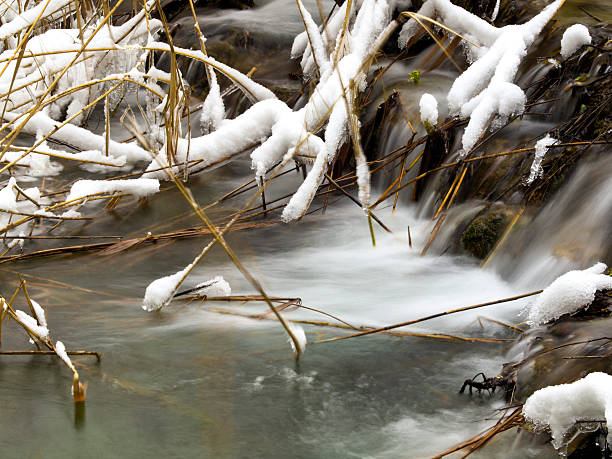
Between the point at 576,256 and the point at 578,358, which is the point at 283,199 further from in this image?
the point at 578,358

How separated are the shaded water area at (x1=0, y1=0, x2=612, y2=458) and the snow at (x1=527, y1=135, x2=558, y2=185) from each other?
0.16 metres

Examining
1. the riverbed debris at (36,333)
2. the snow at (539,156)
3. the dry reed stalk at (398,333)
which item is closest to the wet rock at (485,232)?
the snow at (539,156)

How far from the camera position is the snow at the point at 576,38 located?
3256mm

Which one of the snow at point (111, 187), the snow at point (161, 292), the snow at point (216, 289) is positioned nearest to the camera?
the snow at point (161, 292)

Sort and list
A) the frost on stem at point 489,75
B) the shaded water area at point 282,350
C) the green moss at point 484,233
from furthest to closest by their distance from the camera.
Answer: the frost on stem at point 489,75 < the green moss at point 484,233 < the shaded water area at point 282,350

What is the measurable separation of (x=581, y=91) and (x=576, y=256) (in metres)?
0.94

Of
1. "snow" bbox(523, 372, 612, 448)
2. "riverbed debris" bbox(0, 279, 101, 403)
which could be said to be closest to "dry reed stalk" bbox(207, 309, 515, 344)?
"riverbed debris" bbox(0, 279, 101, 403)

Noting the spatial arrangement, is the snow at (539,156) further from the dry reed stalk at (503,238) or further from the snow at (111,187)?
the snow at (111,187)

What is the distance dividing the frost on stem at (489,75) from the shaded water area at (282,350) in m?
0.23

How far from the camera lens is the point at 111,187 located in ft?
11.5

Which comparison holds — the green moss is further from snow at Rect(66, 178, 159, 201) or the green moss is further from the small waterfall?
snow at Rect(66, 178, 159, 201)

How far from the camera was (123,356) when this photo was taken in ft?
7.41

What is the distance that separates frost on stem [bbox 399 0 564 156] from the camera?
10.4 ft

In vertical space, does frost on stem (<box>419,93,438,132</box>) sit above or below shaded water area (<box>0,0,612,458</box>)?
above
